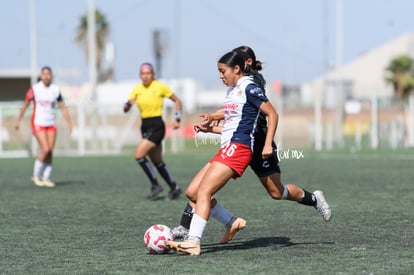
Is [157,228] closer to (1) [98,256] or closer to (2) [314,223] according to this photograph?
(1) [98,256]

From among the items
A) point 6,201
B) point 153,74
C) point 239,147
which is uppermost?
point 153,74

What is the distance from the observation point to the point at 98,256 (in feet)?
28.4

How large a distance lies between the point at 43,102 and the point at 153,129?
11.7 feet

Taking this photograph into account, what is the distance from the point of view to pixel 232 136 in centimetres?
887

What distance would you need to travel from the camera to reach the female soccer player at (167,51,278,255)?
8.66m

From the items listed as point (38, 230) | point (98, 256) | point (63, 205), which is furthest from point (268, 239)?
point (63, 205)

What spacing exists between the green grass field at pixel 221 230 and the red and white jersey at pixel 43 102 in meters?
1.32

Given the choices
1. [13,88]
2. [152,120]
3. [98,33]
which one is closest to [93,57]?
[13,88]

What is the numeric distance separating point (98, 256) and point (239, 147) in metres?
1.60

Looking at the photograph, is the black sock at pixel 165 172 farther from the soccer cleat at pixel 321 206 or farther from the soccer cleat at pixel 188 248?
the soccer cleat at pixel 188 248

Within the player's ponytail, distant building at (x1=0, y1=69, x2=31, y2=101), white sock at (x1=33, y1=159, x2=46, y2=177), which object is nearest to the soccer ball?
the player's ponytail

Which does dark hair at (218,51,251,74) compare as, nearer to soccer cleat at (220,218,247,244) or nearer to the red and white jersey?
soccer cleat at (220,218,247,244)

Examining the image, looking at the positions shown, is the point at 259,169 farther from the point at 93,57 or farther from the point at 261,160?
the point at 93,57

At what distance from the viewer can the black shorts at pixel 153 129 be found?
15.1 m
